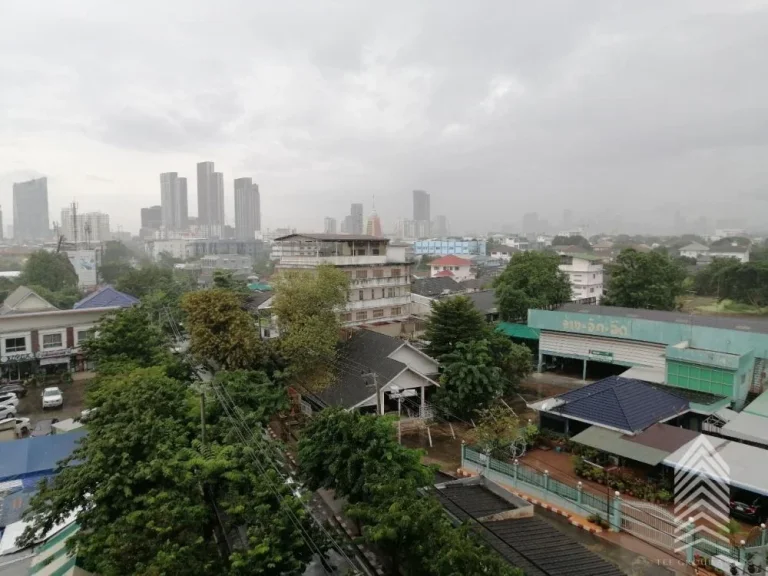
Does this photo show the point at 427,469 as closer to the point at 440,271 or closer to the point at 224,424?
the point at 224,424

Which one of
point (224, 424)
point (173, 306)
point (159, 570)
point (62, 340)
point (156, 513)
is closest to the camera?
point (159, 570)

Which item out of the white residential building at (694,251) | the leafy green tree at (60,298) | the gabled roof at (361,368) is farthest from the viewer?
the white residential building at (694,251)

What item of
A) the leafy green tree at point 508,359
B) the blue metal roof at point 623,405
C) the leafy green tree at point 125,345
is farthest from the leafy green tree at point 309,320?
the blue metal roof at point 623,405

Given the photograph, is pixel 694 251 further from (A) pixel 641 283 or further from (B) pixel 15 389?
(B) pixel 15 389

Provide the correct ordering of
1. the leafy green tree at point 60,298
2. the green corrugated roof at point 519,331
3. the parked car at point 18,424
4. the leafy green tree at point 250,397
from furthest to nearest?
the leafy green tree at point 60,298, the green corrugated roof at point 519,331, the parked car at point 18,424, the leafy green tree at point 250,397

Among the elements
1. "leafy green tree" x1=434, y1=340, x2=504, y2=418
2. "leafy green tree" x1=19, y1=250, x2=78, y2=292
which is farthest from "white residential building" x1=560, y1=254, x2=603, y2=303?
"leafy green tree" x1=19, y1=250, x2=78, y2=292

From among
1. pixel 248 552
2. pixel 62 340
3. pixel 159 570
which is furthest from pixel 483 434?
pixel 62 340

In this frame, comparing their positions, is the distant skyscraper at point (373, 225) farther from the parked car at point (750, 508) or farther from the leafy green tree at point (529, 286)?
the parked car at point (750, 508)

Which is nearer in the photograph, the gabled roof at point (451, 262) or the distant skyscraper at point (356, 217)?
the gabled roof at point (451, 262)
